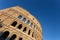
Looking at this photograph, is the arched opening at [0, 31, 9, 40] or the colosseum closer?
the arched opening at [0, 31, 9, 40]

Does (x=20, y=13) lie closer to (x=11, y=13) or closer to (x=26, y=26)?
(x=11, y=13)

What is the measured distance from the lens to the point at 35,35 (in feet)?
66.1

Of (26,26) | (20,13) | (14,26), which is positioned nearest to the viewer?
(14,26)

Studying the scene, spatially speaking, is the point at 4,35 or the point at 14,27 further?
the point at 14,27

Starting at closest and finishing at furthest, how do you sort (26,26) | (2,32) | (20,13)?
(2,32) < (26,26) < (20,13)

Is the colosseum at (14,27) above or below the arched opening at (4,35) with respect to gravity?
above

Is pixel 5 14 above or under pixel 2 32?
above

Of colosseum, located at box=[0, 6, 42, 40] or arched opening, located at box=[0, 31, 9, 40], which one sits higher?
colosseum, located at box=[0, 6, 42, 40]

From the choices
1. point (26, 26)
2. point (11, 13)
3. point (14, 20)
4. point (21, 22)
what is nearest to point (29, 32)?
point (26, 26)

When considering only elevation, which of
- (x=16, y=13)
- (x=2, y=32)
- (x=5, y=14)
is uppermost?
(x=16, y=13)

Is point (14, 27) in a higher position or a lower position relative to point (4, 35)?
higher

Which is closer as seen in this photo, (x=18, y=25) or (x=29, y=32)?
(x=18, y=25)

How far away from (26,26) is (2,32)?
4.99 m

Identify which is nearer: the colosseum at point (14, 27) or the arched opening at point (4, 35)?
the arched opening at point (4, 35)
